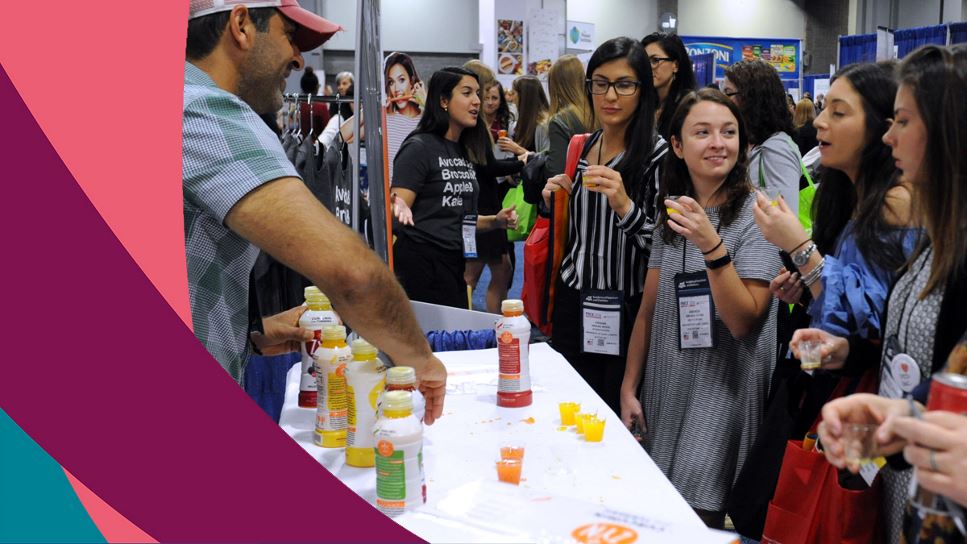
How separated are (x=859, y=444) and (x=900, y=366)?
0.45m

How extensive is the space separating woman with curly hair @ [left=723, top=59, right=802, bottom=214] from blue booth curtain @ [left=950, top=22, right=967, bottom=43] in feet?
29.0

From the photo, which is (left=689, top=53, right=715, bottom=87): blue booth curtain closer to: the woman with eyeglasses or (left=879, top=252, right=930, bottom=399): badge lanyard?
the woman with eyeglasses

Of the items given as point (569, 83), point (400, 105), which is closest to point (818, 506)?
point (569, 83)

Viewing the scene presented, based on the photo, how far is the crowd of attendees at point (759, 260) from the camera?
1110 mm

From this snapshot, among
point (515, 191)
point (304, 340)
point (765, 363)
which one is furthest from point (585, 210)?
point (515, 191)

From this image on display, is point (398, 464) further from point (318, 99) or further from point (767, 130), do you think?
point (767, 130)

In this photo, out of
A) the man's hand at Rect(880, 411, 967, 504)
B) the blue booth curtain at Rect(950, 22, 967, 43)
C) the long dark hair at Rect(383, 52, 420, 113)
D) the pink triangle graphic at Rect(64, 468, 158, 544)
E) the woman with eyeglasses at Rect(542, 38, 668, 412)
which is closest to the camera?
the man's hand at Rect(880, 411, 967, 504)

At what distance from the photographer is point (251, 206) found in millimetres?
1281

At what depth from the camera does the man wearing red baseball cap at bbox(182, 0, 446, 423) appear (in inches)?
50.4

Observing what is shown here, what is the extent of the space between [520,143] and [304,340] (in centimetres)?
374

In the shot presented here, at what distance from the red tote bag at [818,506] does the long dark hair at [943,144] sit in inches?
24.6

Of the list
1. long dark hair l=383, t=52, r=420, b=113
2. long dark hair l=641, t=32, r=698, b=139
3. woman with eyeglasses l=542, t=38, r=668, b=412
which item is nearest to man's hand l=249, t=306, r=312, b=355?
woman with eyeglasses l=542, t=38, r=668, b=412

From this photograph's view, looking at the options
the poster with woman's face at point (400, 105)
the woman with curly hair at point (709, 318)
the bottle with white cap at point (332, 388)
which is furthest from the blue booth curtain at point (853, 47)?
the bottle with white cap at point (332, 388)

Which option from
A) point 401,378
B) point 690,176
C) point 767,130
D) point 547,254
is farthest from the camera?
point 767,130
